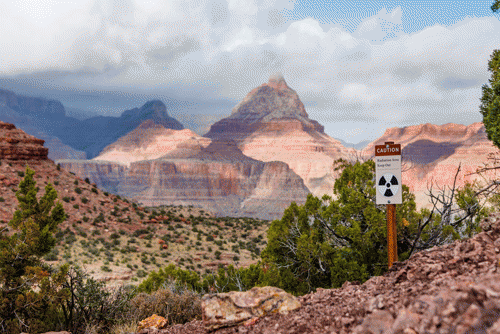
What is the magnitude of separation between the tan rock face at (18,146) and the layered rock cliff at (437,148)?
12123 centimetres

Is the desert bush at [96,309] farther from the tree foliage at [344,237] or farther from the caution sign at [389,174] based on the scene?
the caution sign at [389,174]

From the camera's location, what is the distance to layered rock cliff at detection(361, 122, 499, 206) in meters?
146

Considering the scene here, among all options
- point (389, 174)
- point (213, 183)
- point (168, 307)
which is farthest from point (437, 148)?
point (168, 307)

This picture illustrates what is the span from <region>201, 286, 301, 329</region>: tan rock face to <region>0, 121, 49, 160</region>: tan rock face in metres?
36.8

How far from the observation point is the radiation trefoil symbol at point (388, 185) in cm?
720

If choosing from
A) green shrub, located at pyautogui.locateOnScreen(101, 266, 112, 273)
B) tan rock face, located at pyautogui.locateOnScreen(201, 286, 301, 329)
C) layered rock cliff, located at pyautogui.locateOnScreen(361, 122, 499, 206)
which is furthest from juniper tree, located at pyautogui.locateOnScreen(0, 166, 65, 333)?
layered rock cliff, located at pyautogui.locateOnScreen(361, 122, 499, 206)

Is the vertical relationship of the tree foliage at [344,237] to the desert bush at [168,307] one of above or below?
above

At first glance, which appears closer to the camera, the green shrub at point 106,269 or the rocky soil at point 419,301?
the rocky soil at point 419,301

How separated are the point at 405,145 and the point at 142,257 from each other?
168 metres

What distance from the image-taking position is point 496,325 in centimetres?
305

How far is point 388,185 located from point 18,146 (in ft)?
127

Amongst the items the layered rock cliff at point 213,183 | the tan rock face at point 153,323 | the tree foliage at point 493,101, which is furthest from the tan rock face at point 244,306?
the layered rock cliff at point 213,183

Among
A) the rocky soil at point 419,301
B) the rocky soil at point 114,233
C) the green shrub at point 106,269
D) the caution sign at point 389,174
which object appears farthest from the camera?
the rocky soil at point 114,233

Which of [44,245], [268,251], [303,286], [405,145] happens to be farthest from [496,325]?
[405,145]
